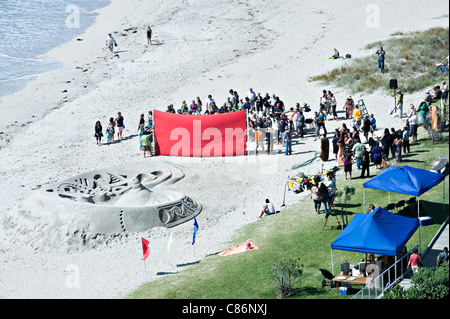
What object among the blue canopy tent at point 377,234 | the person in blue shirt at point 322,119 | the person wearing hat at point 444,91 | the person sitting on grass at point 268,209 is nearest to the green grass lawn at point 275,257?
the person sitting on grass at point 268,209

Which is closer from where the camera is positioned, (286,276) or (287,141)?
(286,276)

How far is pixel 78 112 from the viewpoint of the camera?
48531 millimetres

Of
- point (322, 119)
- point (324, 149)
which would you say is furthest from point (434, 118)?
point (322, 119)

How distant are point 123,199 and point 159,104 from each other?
1684 centimetres

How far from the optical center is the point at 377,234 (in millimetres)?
22047

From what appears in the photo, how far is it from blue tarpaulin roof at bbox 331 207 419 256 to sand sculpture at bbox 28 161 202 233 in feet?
32.6

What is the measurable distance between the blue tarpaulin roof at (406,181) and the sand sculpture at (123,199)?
28.0ft

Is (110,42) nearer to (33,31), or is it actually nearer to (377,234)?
(33,31)

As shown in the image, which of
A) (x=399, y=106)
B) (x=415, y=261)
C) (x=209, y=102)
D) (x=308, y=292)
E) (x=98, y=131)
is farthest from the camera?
(x=209, y=102)

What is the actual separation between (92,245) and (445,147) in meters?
15.4

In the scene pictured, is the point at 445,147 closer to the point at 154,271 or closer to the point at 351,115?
the point at 351,115

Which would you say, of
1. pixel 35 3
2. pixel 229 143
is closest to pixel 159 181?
pixel 229 143

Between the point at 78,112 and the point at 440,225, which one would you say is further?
the point at 78,112

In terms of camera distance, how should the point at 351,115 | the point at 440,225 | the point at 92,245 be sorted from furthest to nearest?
1. the point at 351,115
2. the point at 92,245
3. the point at 440,225
